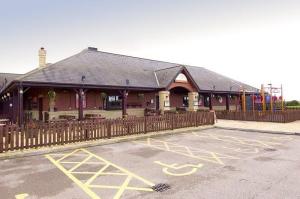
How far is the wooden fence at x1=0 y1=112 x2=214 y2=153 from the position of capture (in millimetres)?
9633

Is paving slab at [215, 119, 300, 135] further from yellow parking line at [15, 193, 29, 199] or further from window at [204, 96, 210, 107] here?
yellow parking line at [15, 193, 29, 199]

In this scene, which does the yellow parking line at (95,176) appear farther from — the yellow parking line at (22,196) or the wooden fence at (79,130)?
the wooden fence at (79,130)

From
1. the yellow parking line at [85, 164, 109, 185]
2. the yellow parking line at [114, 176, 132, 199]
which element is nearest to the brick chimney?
the yellow parking line at [85, 164, 109, 185]

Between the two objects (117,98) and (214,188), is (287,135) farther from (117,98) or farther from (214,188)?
(117,98)

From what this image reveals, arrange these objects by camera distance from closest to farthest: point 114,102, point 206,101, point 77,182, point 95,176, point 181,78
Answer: point 77,182 → point 95,176 → point 114,102 → point 181,78 → point 206,101

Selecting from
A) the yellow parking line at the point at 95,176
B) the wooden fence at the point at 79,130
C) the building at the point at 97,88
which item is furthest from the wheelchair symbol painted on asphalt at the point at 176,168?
the building at the point at 97,88

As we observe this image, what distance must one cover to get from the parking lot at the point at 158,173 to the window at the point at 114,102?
12.0 m

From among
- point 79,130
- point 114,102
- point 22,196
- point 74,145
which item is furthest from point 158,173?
point 114,102

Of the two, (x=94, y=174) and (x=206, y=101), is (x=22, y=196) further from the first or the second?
(x=206, y=101)

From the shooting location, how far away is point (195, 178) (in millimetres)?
6410

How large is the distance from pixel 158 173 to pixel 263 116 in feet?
61.9

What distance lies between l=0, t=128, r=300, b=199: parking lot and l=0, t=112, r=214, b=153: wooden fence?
3.64 feet

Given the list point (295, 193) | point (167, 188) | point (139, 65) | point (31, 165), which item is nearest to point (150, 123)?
point (31, 165)

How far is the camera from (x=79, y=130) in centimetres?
1139
